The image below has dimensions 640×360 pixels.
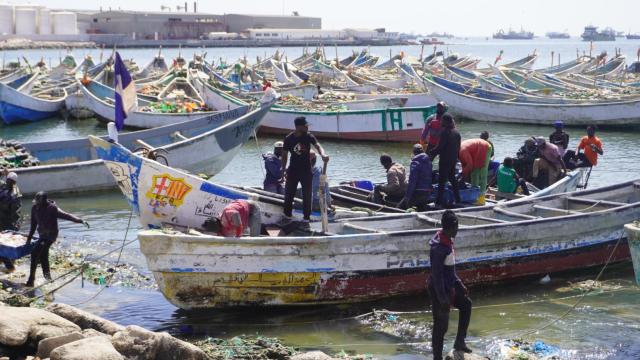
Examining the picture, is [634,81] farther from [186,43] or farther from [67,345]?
[186,43]

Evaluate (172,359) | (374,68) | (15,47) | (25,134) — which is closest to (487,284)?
(172,359)

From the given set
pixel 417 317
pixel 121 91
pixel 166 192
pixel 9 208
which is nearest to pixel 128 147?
pixel 9 208

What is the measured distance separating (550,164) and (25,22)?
111056mm

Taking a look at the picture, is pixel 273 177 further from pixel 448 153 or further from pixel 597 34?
pixel 597 34

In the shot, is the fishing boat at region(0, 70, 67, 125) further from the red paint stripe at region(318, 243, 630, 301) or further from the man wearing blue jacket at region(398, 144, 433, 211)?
the red paint stripe at region(318, 243, 630, 301)

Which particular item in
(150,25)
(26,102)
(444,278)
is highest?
(150,25)

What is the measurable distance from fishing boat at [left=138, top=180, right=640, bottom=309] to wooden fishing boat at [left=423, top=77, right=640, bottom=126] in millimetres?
17887

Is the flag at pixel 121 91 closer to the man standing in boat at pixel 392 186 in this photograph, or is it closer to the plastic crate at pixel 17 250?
the plastic crate at pixel 17 250

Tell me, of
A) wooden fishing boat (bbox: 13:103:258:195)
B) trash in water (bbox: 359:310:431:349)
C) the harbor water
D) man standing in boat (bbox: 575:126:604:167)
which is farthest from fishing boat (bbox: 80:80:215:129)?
trash in water (bbox: 359:310:431:349)

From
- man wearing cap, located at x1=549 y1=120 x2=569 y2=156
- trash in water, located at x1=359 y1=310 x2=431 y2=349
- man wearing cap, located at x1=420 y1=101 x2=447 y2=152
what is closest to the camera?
trash in water, located at x1=359 y1=310 x2=431 y2=349

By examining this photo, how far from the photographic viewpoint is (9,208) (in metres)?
12.1

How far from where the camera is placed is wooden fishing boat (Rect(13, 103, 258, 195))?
17.9 meters

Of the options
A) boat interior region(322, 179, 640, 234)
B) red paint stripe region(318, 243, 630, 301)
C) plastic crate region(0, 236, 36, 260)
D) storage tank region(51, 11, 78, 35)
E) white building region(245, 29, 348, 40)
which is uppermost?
storage tank region(51, 11, 78, 35)

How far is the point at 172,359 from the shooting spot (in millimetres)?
8125
